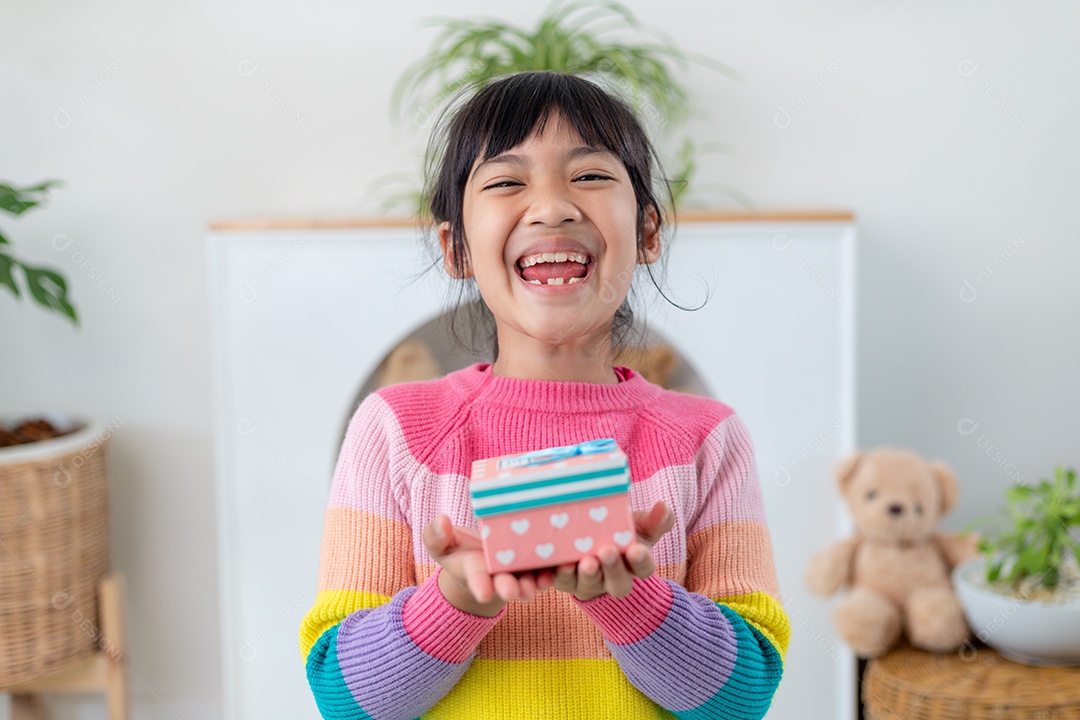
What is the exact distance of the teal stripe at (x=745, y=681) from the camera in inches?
26.8

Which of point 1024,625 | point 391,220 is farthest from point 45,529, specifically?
point 1024,625

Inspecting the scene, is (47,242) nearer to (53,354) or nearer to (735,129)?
(53,354)

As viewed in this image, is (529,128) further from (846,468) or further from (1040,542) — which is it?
(1040,542)

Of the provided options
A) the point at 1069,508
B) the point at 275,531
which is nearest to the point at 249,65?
the point at 275,531

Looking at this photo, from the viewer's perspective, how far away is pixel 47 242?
5.76 ft

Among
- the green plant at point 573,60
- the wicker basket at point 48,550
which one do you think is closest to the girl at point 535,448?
the green plant at point 573,60

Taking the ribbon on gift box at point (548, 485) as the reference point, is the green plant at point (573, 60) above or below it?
above

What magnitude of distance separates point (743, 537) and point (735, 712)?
0.13m

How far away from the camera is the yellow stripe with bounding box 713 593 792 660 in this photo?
71 centimetres

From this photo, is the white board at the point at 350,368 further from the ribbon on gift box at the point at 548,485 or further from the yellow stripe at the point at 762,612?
the ribbon on gift box at the point at 548,485

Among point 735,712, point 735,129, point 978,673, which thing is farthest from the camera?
point 735,129

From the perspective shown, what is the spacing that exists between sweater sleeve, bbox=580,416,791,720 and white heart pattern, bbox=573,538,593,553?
0.07 metres

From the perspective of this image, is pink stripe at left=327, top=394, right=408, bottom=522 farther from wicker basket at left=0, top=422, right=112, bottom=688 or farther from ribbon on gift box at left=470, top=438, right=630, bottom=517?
wicker basket at left=0, top=422, right=112, bottom=688

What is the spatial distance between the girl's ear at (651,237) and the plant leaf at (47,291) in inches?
44.9
